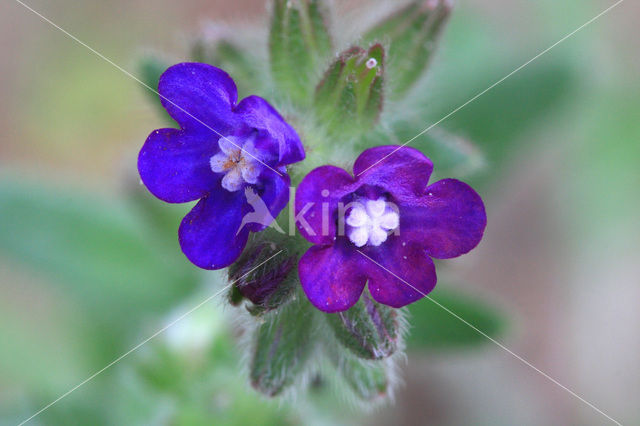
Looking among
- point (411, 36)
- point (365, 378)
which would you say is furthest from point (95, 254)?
point (411, 36)

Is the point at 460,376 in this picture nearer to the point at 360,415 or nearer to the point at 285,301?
the point at 360,415

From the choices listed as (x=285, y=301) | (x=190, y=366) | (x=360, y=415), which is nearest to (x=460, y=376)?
(x=360, y=415)

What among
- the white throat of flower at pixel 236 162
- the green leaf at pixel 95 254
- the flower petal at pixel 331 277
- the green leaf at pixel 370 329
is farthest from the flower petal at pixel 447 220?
the green leaf at pixel 95 254

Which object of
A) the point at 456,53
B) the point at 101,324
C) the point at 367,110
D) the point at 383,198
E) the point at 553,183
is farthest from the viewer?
the point at 553,183

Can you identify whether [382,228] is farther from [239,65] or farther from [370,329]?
[239,65]

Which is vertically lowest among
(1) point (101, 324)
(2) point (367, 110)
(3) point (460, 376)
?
(1) point (101, 324)
